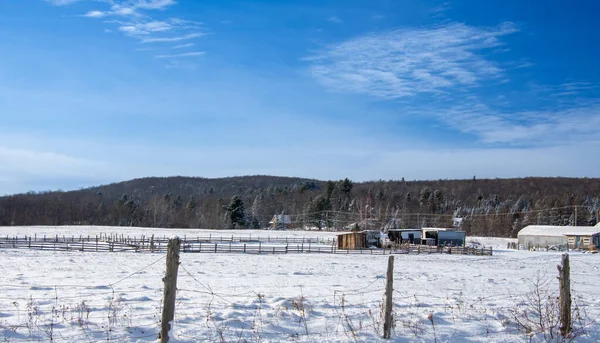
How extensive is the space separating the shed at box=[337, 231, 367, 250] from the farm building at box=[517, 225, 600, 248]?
74.8 feet

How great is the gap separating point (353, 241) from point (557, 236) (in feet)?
96.9

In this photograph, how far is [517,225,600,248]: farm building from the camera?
67312 millimetres

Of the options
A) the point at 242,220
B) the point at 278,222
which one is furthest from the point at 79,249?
the point at 278,222

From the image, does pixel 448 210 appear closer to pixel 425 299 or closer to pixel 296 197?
pixel 296 197

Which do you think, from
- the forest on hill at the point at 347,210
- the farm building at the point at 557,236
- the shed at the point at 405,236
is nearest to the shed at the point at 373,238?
the shed at the point at 405,236

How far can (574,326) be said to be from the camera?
396 inches

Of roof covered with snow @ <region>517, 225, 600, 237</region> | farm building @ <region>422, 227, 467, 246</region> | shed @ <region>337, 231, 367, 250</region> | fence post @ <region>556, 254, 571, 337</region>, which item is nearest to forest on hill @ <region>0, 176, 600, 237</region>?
roof covered with snow @ <region>517, 225, 600, 237</region>

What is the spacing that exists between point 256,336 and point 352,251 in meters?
48.1

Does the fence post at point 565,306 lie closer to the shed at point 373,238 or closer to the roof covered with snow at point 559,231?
the shed at point 373,238

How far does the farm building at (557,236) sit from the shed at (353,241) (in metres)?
22.8

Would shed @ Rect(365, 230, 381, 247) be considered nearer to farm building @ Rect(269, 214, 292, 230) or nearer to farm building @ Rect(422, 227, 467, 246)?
farm building @ Rect(422, 227, 467, 246)

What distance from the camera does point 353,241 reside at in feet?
206

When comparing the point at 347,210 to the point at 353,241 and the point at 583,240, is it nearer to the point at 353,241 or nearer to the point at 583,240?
the point at 583,240

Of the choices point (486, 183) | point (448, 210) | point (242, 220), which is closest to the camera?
point (242, 220)
